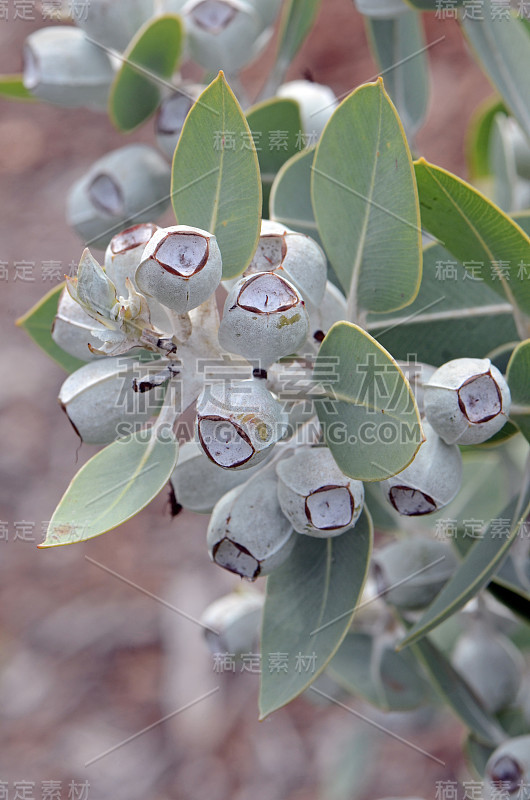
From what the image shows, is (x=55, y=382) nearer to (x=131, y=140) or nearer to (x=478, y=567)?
(x=131, y=140)

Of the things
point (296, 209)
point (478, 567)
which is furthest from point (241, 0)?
point (478, 567)

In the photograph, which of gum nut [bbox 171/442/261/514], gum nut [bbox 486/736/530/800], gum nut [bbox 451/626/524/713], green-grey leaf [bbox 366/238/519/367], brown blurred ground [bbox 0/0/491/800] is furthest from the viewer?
brown blurred ground [bbox 0/0/491/800]

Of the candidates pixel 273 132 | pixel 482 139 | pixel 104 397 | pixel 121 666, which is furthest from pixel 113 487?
pixel 121 666

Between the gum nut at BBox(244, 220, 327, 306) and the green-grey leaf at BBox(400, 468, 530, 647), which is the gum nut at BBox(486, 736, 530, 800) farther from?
the gum nut at BBox(244, 220, 327, 306)

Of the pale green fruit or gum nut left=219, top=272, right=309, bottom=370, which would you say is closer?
gum nut left=219, top=272, right=309, bottom=370

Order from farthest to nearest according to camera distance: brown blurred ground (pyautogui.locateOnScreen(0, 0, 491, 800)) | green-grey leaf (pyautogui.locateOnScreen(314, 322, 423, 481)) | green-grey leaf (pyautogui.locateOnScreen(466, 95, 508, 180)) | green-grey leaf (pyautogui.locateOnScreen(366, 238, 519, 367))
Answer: brown blurred ground (pyautogui.locateOnScreen(0, 0, 491, 800)), green-grey leaf (pyautogui.locateOnScreen(466, 95, 508, 180)), green-grey leaf (pyautogui.locateOnScreen(366, 238, 519, 367)), green-grey leaf (pyautogui.locateOnScreen(314, 322, 423, 481))

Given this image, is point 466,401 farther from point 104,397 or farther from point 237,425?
point 104,397

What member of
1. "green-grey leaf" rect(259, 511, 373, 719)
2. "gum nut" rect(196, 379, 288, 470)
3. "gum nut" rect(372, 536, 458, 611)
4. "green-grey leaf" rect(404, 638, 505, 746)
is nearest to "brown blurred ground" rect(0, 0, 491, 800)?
"green-grey leaf" rect(404, 638, 505, 746)
